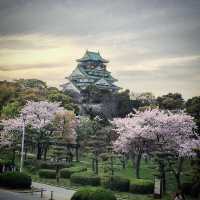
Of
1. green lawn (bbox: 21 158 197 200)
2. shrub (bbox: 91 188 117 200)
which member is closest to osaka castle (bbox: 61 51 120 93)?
green lawn (bbox: 21 158 197 200)

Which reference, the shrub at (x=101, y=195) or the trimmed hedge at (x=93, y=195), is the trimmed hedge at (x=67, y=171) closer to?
the trimmed hedge at (x=93, y=195)


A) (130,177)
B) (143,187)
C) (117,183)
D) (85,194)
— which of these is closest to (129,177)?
(130,177)

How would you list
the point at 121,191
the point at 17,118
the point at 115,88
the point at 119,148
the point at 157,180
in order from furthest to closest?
the point at 115,88
the point at 17,118
the point at 119,148
the point at 121,191
the point at 157,180

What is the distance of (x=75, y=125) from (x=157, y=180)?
21773mm

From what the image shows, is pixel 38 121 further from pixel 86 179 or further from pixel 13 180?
pixel 13 180

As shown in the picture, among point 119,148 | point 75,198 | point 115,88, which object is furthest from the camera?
point 115,88

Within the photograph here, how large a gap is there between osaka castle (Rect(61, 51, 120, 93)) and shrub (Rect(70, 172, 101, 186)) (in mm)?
45018

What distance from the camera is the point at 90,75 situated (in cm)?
8762

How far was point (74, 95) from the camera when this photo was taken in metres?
73.9

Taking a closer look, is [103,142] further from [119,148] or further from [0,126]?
[0,126]

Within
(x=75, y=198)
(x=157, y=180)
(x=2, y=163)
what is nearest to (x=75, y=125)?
(x=2, y=163)

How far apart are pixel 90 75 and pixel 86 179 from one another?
58.5 meters

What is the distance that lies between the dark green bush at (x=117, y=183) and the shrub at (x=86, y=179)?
1022mm

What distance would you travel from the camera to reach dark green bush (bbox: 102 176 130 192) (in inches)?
1118
